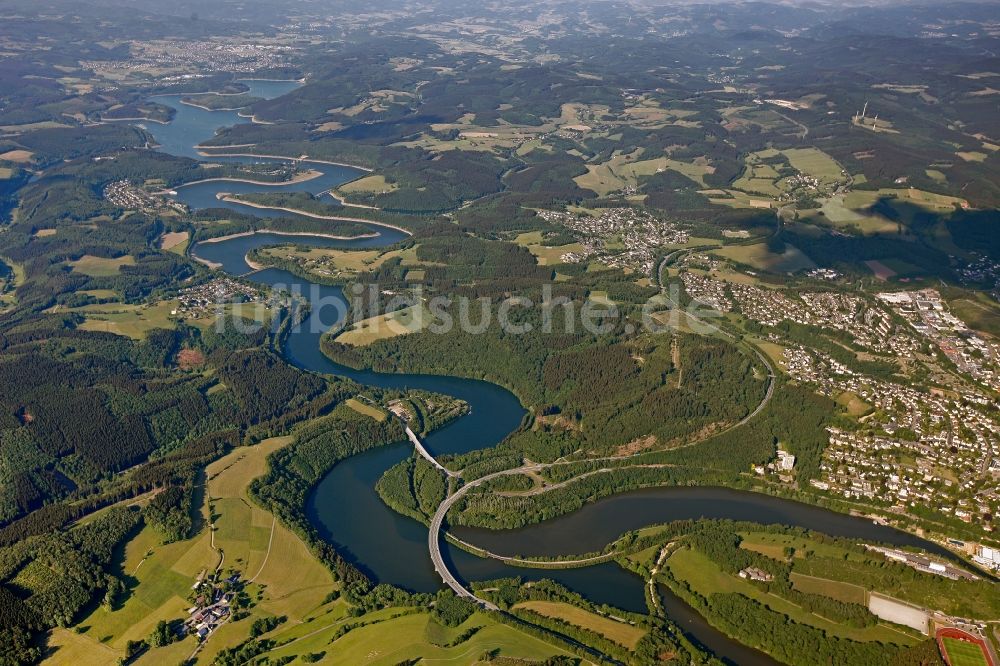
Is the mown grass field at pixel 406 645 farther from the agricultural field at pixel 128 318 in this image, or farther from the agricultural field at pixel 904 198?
the agricultural field at pixel 904 198

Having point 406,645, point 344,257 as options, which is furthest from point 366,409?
point 344,257

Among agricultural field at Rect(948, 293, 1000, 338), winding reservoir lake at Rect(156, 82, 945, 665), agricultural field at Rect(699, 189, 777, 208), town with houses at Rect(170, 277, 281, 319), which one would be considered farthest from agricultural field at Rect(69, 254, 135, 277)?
agricultural field at Rect(948, 293, 1000, 338)

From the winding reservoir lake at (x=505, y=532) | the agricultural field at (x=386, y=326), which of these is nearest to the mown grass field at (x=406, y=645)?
the winding reservoir lake at (x=505, y=532)

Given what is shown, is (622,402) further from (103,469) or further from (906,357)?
(103,469)

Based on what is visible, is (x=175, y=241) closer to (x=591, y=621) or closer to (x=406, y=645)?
(x=406, y=645)

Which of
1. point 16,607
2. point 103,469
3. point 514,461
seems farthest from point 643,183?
point 16,607

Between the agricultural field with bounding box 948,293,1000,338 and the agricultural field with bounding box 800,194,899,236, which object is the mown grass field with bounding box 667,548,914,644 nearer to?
the agricultural field with bounding box 948,293,1000,338

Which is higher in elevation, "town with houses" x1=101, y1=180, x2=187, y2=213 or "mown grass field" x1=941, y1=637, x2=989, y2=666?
"town with houses" x1=101, y1=180, x2=187, y2=213
